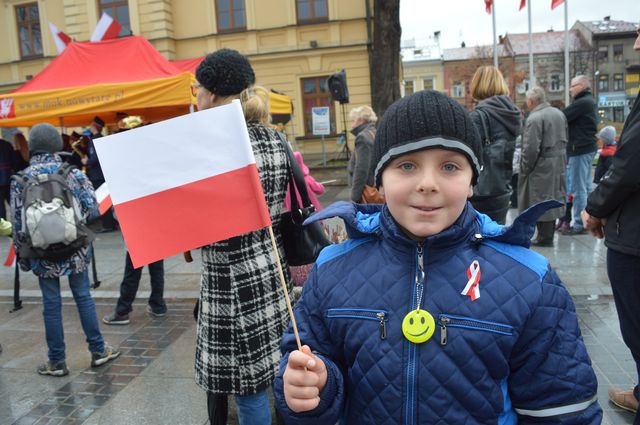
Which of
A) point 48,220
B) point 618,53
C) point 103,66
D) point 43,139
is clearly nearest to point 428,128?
point 48,220

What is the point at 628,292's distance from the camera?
239cm

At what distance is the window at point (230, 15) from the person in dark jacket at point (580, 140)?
610 inches

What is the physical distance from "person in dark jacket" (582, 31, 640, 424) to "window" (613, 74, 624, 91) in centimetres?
6954

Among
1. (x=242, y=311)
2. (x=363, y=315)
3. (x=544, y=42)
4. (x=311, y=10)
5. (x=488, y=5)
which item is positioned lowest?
(x=242, y=311)

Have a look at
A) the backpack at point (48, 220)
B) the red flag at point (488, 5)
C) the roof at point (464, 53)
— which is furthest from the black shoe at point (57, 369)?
the roof at point (464, 53)

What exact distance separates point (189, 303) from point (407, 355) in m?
4.37

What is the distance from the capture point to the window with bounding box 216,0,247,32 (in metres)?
20.0

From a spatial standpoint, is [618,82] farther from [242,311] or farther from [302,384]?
[302,384]

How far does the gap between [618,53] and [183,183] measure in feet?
231

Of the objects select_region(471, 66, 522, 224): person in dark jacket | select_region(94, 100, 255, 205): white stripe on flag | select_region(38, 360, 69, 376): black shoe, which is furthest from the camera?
select_region(471, 66, 522, 224): person in dark jacket

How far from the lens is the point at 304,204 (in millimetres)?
2496

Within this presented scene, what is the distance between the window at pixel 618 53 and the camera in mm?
59594

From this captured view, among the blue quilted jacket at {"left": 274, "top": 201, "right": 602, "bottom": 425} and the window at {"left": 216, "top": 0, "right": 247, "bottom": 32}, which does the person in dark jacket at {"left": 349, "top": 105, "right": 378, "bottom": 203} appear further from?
the window at {"left": 216, "top": 0, "right": 247, "bottom": 32}

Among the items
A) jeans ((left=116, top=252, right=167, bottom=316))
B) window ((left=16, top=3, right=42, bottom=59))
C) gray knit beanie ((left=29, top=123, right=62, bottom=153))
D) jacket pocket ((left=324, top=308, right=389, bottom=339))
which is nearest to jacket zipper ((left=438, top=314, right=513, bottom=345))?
jacket pocket ((left=324, top=308, right=389, bottom=339))
